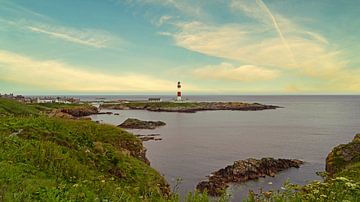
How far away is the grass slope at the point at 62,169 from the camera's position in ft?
21.1

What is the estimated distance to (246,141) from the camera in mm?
41906

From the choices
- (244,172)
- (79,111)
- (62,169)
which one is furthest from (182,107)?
(62,169)

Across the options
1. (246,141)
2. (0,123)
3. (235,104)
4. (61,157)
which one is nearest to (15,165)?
(61,157)

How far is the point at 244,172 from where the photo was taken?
2441 cm

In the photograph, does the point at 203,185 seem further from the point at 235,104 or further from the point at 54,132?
the point at 235,104

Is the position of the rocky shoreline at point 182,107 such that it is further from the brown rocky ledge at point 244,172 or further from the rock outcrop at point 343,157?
the rock outcrop at point 343,157

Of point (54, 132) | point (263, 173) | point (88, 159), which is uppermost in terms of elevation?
point (54, 132)

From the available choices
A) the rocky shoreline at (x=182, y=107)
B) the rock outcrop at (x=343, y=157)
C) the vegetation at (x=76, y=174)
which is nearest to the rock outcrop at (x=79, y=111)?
the rocky shoreline at (x=182, y=107)

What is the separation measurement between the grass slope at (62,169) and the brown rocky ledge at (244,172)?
27.6 feet

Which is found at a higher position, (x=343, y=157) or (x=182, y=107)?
(x=343, y=157)

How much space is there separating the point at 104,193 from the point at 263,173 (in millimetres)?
20840

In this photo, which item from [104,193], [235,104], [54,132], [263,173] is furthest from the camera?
[235,104]

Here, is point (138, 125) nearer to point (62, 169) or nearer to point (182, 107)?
point (62, 169)

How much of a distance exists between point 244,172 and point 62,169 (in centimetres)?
1851
